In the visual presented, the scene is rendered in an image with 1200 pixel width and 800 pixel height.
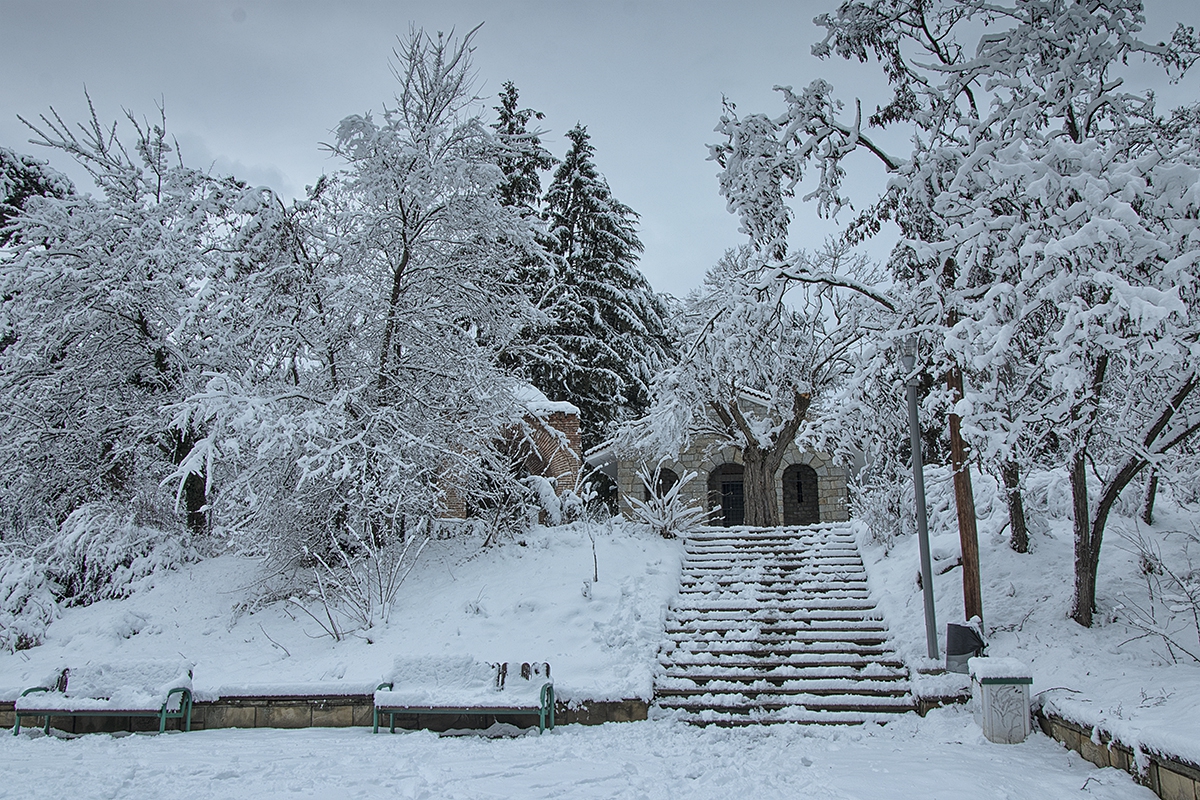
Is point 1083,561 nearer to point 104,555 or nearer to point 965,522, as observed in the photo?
point 965,522

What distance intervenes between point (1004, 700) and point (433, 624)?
6450 millimetres

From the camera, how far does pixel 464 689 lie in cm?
770

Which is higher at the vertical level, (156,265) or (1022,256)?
(156,265)

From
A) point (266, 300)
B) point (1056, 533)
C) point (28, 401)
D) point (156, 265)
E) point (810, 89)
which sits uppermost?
point (810, 89)

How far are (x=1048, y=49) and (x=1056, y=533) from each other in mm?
6171

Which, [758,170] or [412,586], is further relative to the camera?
[412,586]

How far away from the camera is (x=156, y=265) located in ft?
41.0

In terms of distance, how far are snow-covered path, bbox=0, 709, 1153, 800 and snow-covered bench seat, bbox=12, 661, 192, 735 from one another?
259mm

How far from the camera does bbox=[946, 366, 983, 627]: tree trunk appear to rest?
8289 millimetres

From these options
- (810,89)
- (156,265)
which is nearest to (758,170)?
(810,89)

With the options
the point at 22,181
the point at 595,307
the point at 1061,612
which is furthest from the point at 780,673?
the point at 22,181

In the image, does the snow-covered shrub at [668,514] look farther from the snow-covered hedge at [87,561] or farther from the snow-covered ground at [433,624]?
the snow-covered hedge at [87,561]

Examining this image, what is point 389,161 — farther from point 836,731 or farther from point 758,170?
point 836,731

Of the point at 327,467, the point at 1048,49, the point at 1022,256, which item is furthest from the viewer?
the point at 327,467
